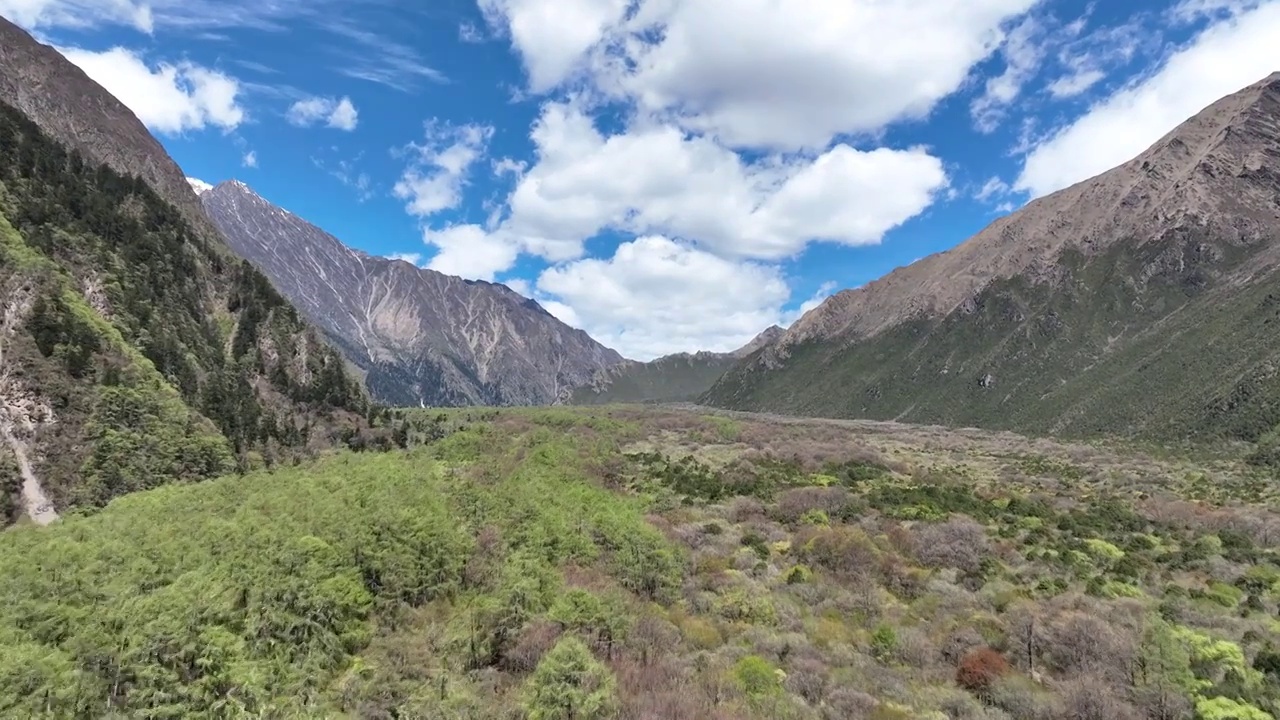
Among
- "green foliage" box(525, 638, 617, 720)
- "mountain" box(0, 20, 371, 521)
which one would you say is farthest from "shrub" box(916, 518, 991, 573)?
"mountain" box(0, 20, 371, 521)

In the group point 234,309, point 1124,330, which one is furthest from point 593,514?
point 1124,330

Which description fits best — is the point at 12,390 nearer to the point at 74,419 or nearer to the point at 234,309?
the point at 74,419

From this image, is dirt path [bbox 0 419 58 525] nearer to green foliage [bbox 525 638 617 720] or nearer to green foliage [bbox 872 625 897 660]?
green foliage [bbox 525 638 617 720]

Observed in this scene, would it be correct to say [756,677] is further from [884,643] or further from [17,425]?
[17,425]

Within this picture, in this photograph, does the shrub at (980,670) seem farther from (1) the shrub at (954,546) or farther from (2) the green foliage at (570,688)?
(2) the green foliage at (570,688)

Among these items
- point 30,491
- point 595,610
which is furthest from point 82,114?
point 595,610

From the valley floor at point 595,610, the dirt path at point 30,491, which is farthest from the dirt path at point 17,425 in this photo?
the valley floor at point 595,610
